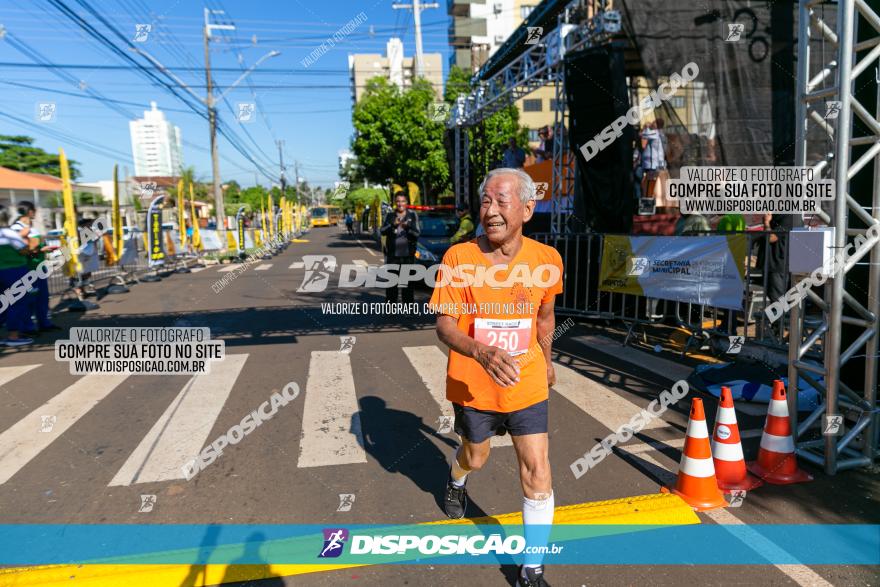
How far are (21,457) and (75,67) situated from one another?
16.3m

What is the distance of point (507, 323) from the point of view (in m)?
2.76

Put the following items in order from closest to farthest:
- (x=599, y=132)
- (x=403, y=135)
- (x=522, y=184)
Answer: (x=522, y=184), (x=599, y=132), (x=403, y=135)

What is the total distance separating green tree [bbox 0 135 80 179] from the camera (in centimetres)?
5597

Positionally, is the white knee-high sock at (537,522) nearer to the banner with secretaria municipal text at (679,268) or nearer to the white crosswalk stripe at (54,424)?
the white crosswalk stripe at (54,424)

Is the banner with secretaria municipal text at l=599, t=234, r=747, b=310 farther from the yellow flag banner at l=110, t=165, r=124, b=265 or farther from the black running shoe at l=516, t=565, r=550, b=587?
the yellow flag banner at l=110, t=165, r=124, b=265

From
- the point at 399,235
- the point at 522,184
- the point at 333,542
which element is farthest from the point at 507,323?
the point at 399,235

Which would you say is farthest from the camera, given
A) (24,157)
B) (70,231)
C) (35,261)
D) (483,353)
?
(24,157)

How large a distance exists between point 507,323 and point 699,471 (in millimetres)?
1896

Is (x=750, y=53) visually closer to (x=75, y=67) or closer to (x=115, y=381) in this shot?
(x=115, y=381)

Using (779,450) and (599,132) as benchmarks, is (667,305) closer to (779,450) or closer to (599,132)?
(599,132)

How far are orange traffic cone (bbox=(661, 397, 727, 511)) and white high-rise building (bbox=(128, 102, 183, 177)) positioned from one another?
164850 millimetres

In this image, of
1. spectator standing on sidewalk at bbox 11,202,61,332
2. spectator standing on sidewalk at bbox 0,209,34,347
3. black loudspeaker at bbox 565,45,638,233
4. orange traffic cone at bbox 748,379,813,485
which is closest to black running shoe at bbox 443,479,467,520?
orange traffic cone at bbox 748,379,813,485

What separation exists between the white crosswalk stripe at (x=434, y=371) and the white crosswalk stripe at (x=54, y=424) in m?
3.57

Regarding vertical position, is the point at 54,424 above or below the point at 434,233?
below
